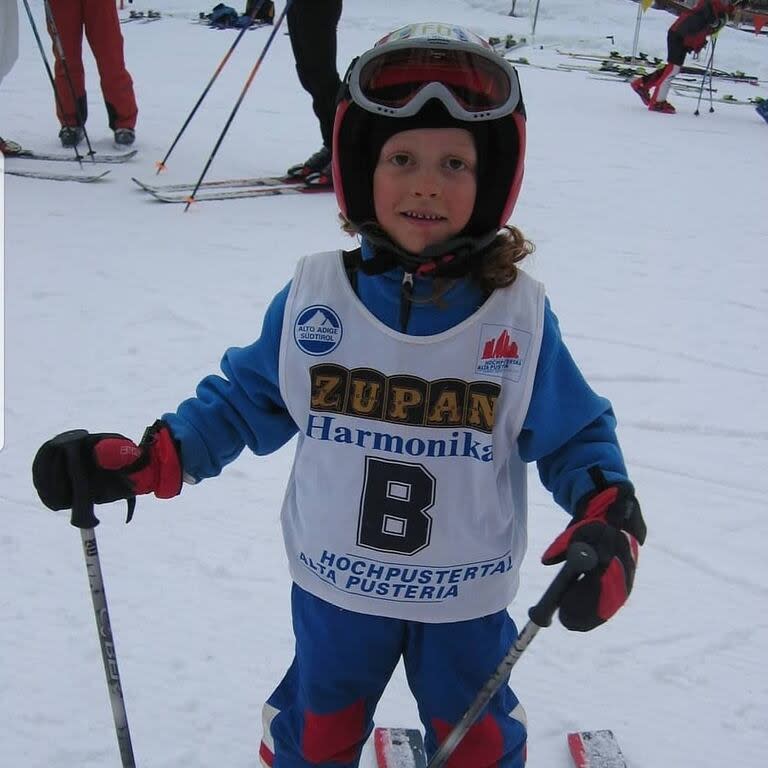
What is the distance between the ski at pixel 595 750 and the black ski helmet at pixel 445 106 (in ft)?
3.61

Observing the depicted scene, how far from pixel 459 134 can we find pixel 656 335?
265 cm

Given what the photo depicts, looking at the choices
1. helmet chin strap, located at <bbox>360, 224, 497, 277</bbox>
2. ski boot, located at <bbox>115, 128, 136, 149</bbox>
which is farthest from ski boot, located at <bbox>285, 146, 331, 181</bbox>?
helmet chin strap, located at <bbox>360, 224, 497, 277</bbox>

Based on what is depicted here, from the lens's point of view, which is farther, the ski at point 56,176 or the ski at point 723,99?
the ski at point 723,99

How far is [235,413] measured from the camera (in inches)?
55.3

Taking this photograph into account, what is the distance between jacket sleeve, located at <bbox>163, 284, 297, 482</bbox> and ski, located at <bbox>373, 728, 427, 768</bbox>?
0.76 m

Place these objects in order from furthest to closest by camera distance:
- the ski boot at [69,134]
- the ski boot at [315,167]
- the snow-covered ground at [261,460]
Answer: the ski boot at [69,134] → the ski boot at [315,167] → the snow-covered ground at [261,460]

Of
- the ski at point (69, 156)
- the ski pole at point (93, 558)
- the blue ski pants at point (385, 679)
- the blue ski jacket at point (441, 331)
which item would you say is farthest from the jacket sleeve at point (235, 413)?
the ski at point (69, 156)

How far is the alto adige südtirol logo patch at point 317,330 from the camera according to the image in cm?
129

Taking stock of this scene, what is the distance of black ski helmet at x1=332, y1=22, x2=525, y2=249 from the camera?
4.23 feet

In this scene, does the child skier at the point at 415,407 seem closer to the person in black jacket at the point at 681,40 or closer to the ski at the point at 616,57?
the person in black jacket at the point at 681,40

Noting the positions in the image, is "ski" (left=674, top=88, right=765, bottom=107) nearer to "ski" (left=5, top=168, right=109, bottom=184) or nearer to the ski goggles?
"ski" (left=5, top=168, right=109, bottom=184)

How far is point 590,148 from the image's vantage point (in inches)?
280

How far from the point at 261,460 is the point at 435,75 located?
1.66 m

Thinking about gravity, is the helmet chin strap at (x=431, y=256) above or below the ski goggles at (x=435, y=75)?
below
